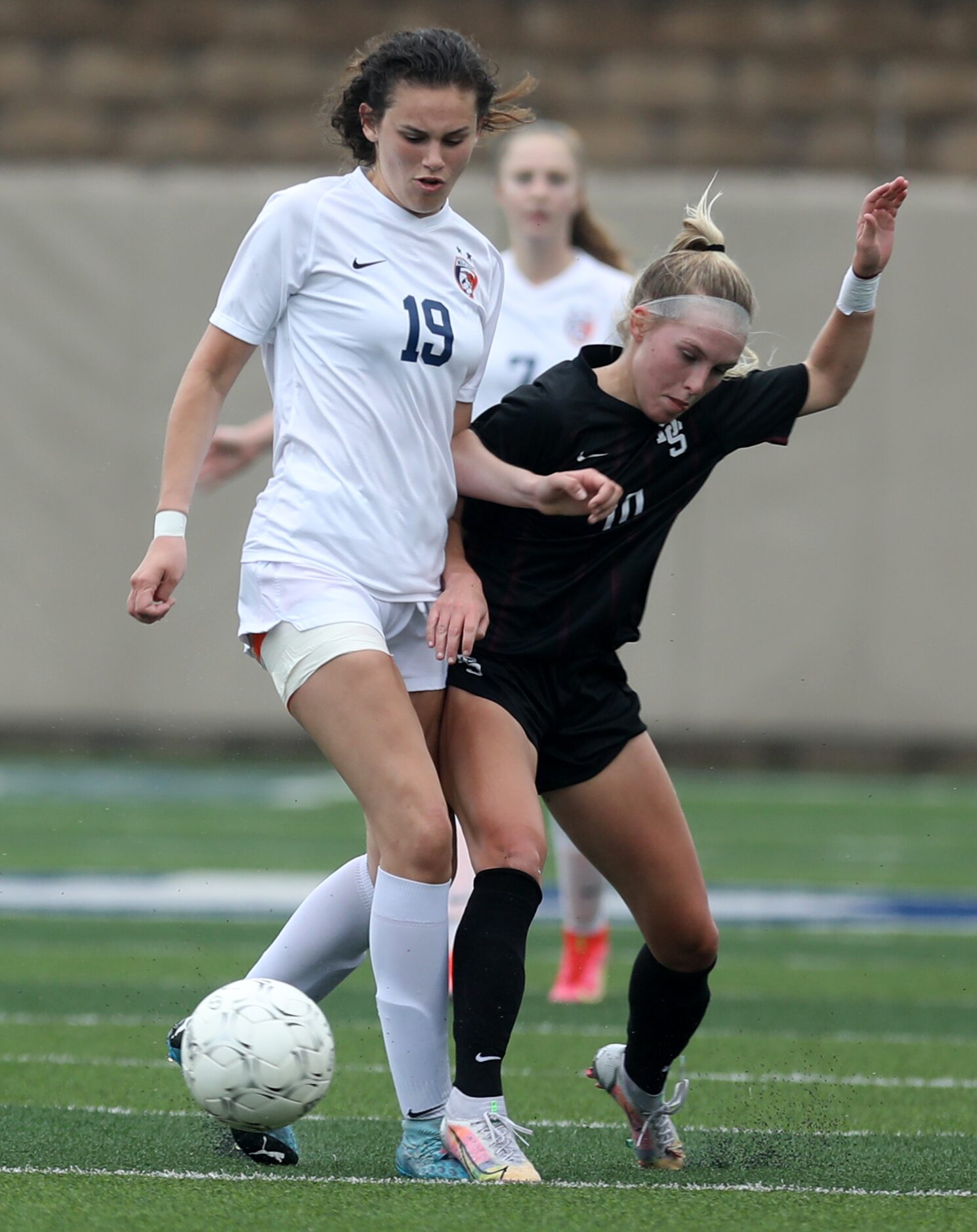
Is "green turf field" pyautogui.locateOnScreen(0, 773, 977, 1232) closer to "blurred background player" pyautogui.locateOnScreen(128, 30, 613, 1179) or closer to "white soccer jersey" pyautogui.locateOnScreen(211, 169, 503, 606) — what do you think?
"blurred background player" pyautogui.locateOnScreen(128, 30, 613, 1179)

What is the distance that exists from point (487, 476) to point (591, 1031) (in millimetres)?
2376

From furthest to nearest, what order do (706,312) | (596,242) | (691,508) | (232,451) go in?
(691,508), (596,242), (232,451), (706,312)

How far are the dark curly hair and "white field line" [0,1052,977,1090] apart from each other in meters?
2.40

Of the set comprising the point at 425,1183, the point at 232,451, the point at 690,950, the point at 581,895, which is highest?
the point at 232,451

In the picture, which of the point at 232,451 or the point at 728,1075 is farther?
the point at 728,1075

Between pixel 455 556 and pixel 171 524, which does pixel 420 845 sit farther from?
pixel 171 524

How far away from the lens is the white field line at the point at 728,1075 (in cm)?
513

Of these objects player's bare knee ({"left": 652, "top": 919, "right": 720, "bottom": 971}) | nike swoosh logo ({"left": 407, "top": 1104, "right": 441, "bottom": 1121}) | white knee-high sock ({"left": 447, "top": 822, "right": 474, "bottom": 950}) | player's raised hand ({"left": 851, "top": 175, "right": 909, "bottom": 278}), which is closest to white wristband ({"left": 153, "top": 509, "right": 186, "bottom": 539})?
nike swoosh logo ({"left": 407, "top": 1104, "right": 441, "bottom": 1121})

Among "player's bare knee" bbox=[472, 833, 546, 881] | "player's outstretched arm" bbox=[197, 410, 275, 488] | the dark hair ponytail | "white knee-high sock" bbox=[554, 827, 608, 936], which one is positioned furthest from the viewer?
the dark hair ponytail

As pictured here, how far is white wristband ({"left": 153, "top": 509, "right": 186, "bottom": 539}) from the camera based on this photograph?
12.3ft

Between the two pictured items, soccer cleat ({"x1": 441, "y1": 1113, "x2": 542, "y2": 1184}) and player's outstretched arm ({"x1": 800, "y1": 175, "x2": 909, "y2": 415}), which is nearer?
soccer cleat ({"x1": 441, "y1": 1113, "x2": 542, "y2": 1184})

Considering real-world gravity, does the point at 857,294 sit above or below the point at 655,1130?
above

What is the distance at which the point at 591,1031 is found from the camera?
19.0ft

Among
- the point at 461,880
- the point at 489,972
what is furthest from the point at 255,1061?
the point at 461,880
